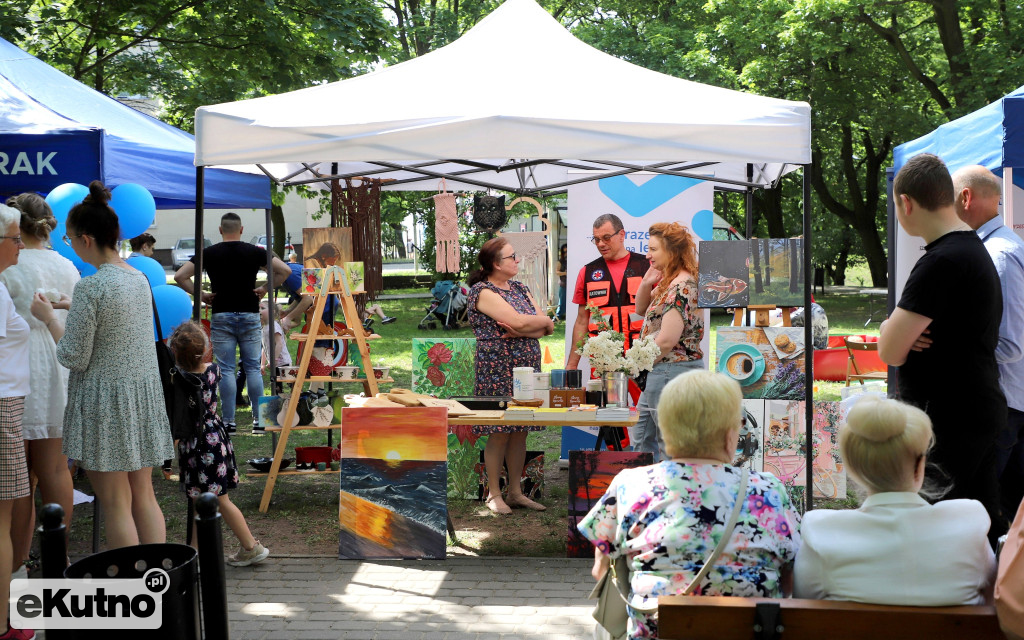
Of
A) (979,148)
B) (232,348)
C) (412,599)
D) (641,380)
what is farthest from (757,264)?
(232,348)

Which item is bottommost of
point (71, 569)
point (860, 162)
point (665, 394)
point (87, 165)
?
point (71, 569)

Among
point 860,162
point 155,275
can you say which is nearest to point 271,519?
point 155,275

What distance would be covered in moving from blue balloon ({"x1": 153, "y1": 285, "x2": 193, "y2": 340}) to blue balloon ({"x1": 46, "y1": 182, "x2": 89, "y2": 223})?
27.0 inches

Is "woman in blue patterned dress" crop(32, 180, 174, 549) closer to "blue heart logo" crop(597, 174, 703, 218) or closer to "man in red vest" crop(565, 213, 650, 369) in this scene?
"man in red vest" crop(565, 213, 650, 369)

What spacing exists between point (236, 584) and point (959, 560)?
10.9ft

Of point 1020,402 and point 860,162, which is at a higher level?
point 860,162

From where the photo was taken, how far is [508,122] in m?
4.25

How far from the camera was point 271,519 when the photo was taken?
18.1 feet

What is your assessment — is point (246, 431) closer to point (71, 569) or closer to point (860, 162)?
point (71, 569)

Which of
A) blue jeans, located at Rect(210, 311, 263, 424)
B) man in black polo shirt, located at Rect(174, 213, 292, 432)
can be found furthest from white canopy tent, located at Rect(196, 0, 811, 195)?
blue jeans, located at Rect(210, 311, 263, 424)

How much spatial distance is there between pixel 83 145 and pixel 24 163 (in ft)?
1.01

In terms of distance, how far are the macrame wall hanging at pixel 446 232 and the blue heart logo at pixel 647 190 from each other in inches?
45.3

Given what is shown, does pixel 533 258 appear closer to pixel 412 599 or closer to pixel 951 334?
pixel 412 599

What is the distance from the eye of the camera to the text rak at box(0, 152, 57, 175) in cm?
493
